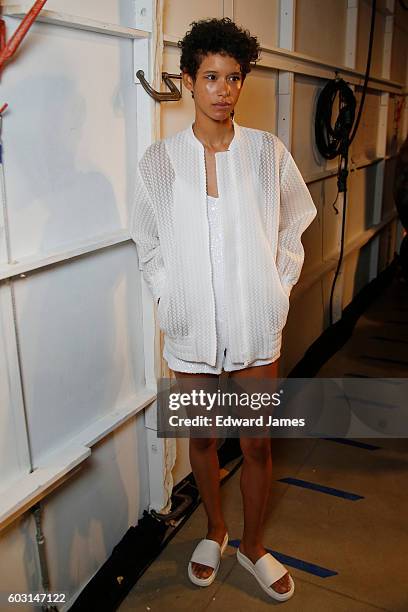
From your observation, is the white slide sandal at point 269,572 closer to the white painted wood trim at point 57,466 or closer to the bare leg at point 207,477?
the bare leg at point 207,477

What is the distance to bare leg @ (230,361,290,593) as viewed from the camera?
1763 millimetres

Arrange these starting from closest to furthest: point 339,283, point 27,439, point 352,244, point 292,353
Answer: point 27,439 < point 292,353 < point 339,283 < point 352,244

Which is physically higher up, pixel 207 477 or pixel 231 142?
pixel 231 142

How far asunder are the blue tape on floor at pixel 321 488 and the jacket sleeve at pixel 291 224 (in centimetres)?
107

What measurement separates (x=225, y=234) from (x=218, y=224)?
34mm

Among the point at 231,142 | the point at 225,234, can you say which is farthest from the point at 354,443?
the point at 231,142

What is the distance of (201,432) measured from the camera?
1.82 m

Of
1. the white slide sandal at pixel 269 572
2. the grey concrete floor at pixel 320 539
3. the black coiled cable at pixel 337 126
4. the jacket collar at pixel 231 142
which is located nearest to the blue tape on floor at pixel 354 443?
the grey concrete floor at pixel 320 539

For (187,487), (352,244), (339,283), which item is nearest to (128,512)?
(187,487)

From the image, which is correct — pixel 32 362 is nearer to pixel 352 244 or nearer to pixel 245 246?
pixel 245 246

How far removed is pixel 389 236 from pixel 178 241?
15.3 ft

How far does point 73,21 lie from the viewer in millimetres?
1406

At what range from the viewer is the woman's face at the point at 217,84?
1479 mm

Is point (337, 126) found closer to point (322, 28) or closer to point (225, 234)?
point (322, 28)
